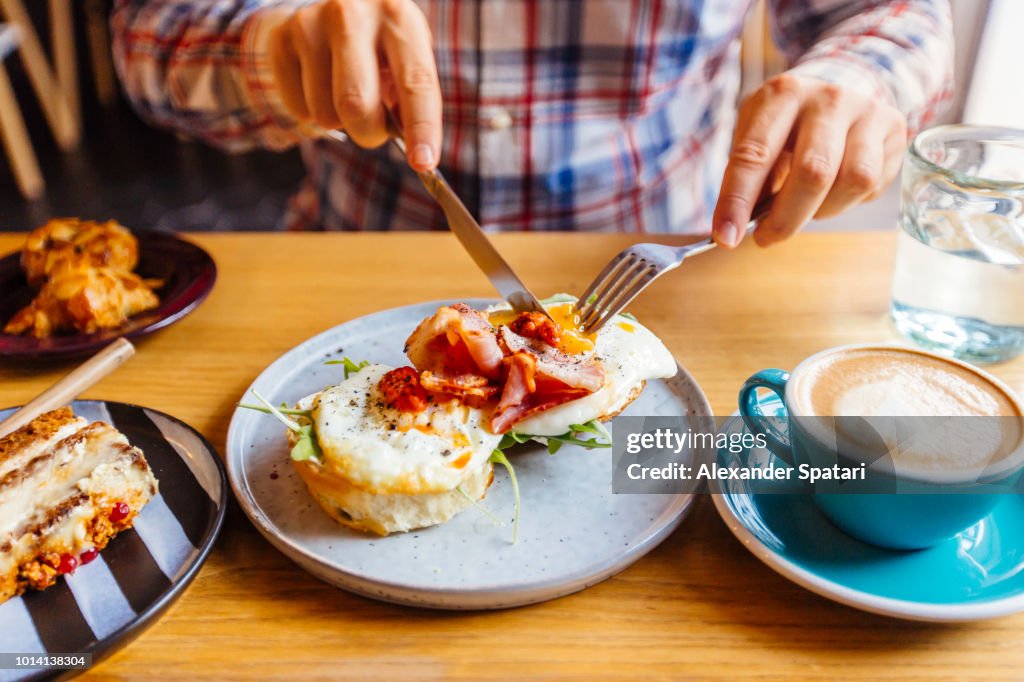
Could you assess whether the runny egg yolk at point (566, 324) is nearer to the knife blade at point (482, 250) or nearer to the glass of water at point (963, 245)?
the knife blade at point (482, 250)

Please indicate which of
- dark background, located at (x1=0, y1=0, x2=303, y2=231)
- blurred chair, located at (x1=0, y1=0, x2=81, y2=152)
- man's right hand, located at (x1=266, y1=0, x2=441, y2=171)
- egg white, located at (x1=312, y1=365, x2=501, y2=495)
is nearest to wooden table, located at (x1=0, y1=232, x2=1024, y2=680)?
egg white, located at (x1=312, y1=365, x2=501, y2=495)

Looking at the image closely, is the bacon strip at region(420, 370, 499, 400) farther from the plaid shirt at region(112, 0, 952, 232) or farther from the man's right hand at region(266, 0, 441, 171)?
the plaid shirt at region(112, 0, 952, 232)

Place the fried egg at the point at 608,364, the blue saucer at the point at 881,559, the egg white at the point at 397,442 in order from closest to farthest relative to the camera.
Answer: the blue saucer at the point at 881,559 < the egg white at the point at 397,442 < the fried egg at the point at 608,364

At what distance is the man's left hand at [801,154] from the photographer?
4.25 feet

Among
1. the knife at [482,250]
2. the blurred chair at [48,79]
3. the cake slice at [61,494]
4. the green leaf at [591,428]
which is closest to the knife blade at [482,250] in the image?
the knife at [482,250]

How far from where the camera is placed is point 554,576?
88cm

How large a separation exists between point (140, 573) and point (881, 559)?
84cm

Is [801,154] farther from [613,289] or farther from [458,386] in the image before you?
[458,386]

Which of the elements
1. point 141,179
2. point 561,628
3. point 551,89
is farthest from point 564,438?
point 141,179

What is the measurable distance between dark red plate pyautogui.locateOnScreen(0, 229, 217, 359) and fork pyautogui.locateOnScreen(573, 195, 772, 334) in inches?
27.9

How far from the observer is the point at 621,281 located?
119 cm

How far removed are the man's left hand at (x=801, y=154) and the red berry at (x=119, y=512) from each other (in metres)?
0.93

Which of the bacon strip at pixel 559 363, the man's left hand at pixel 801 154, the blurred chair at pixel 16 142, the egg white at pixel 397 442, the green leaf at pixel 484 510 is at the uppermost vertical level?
the man's left hand at pixel 801 154

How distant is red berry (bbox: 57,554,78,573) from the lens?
90cm
